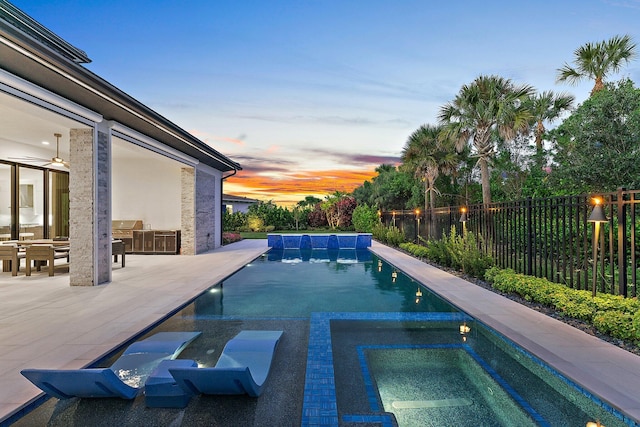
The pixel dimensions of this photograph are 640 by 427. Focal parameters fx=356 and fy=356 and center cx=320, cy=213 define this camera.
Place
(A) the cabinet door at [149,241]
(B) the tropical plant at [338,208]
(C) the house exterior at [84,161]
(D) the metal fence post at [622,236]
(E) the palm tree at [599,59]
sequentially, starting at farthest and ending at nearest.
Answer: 1. (B) the tropical plant at [338,208]
2. (E) the palm tree at [599,59]
3. (A) the cabinet door at [149,241]
4. (C) the house exterior at [84,161]
5. (D) the metal fence post at [622,236]

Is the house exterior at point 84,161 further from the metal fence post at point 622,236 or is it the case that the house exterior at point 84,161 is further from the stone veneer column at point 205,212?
the metal fence post at point 622,236

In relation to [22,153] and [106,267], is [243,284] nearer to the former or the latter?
[106,267]

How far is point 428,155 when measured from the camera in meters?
22.3

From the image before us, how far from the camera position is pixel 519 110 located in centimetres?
1384

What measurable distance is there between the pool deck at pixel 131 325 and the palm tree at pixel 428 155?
47.1ft

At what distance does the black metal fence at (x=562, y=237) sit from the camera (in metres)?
4.72

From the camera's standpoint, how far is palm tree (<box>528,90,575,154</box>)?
70.2 ft

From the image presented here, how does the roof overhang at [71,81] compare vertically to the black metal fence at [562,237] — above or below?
above

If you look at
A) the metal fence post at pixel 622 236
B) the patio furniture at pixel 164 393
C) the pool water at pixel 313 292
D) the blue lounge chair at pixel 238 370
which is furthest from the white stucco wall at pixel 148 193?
the metal fence post at pixel 622 236

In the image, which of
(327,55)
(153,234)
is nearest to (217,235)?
(153,234)

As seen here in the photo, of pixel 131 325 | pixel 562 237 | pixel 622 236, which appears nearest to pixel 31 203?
pixel 131 325

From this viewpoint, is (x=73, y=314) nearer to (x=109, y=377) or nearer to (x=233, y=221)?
(x=109, y=377)

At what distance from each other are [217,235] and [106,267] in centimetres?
862

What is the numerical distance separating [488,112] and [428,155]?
8174mm
